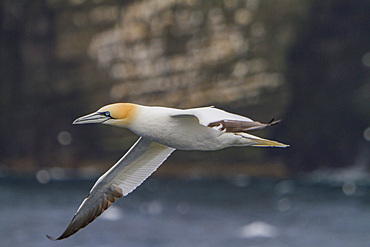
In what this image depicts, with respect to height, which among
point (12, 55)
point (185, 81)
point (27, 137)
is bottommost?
point (27, 137)

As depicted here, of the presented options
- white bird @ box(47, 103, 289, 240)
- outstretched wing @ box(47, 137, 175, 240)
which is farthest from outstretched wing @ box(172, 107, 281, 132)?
outstretched wing @ box(47, 137, 175, 240)

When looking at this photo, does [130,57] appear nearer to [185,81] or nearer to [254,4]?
[185,81]

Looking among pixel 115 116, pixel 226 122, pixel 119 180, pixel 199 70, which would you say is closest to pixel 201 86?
pixel 199 70

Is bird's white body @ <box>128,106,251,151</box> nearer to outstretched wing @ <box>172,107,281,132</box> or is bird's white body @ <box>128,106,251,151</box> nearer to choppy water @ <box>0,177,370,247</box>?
outstretched wing @ <box>172,107,281,132</box>

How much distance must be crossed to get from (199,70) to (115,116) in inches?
467

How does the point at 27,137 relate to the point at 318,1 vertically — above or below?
below

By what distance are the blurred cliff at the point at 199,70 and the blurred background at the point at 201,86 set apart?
0.03m

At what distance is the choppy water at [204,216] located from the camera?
19.1 metres

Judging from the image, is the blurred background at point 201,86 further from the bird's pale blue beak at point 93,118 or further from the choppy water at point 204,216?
the bird's pale blue beak at point 93,118

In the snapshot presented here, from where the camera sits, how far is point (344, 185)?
1950 cm

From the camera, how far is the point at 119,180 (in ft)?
20.2

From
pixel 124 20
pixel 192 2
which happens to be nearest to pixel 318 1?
pixel 192 2

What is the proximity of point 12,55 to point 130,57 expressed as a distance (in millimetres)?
3282

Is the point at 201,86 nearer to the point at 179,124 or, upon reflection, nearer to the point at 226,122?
the point at 179,124
